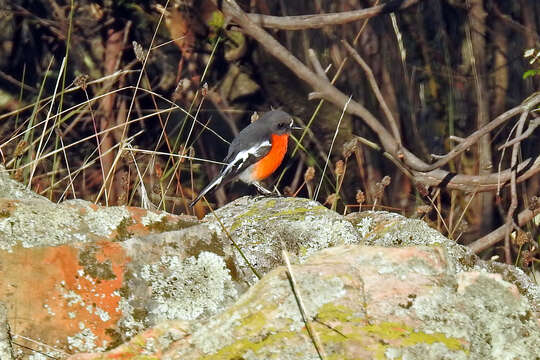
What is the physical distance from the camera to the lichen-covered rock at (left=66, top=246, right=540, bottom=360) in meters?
2.11

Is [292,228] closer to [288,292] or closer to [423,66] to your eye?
[288,292]

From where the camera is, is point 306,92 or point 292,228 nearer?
point 292,228

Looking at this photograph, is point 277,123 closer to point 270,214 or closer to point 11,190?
point 270,214

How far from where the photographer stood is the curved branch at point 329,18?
6109 mm

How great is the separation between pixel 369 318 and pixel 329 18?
4.22 meters

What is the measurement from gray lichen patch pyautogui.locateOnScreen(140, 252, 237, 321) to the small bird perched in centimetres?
283

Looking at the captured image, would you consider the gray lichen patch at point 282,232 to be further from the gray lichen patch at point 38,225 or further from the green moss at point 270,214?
the gray lichen patch at point 38,225

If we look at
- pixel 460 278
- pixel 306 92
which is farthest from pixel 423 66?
pixel 460 278

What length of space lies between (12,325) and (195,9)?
4.47m

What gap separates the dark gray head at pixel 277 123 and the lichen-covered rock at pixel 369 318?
3.39 m

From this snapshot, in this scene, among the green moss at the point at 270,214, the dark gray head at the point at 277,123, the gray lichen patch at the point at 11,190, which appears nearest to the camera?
the gray lichen patch at the point at 11,190

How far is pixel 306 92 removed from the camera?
6910 millimetres

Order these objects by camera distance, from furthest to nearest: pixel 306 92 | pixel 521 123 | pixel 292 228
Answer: pixel 306 92 < pixel 521 123 < pixel 292 228

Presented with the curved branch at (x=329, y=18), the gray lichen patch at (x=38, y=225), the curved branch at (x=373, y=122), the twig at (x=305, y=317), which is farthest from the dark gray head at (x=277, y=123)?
the twig at (x=305, y=317)
